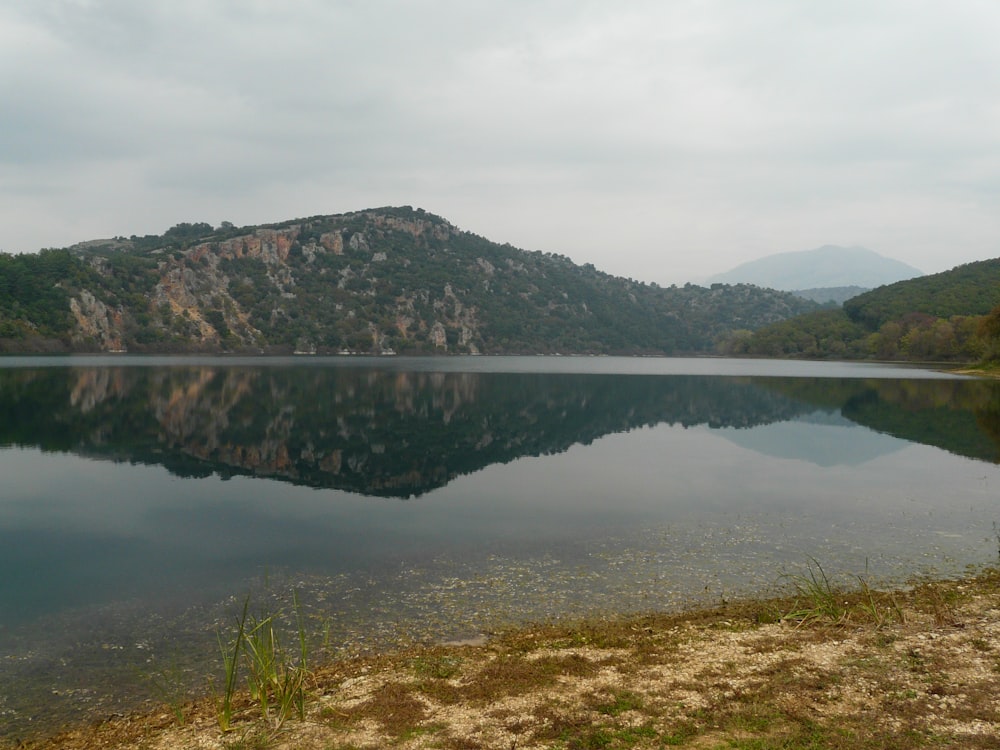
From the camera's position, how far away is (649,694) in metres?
10.2

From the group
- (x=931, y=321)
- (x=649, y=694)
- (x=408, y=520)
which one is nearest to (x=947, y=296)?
(x=931, y=321)

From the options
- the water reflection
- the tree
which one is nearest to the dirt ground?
the water reflection

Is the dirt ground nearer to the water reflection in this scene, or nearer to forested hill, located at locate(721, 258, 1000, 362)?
the water reflection

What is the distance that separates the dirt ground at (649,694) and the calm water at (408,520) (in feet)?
5.28

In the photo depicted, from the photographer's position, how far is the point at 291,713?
9867 millimetres

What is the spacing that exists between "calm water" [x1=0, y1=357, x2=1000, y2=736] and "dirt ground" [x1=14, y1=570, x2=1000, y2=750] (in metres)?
1.61

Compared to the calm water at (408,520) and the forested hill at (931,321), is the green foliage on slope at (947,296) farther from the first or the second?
the calm water at (408,520)

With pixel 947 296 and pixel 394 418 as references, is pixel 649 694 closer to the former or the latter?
pixel 394 418

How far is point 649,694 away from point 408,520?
562 inches

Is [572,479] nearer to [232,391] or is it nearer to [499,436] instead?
[499,436]

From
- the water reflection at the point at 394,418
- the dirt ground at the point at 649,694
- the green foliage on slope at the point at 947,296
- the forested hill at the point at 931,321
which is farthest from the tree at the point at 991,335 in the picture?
the dirt ground at the point at 649,694

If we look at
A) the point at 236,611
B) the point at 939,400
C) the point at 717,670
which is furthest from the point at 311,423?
the point at 939,400

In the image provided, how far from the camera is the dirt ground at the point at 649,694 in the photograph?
8.88 m

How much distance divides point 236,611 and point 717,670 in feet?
35.4
